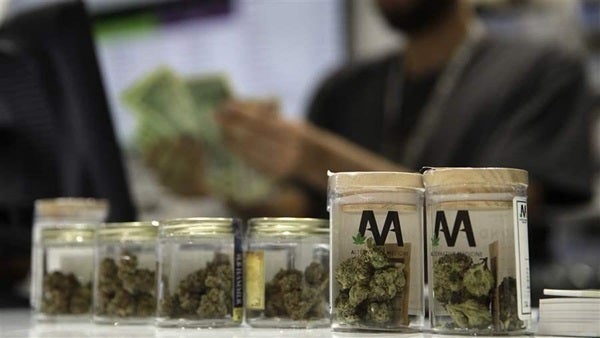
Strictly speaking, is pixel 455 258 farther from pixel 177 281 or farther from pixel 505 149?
pixel 505 149

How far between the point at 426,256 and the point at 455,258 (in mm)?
42

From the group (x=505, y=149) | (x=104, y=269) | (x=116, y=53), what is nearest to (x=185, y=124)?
(x=505, y=149)

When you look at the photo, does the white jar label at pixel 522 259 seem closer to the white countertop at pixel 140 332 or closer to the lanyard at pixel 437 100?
the white countertop at pixel 140 332

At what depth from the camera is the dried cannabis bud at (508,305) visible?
0.69 metres

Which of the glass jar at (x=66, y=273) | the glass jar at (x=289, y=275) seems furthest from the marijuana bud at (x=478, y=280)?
the glass jar at (x=66, y=273)

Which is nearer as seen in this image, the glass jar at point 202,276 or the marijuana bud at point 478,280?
the marijuana bud at point 478,280

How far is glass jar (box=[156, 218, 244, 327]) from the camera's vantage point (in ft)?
2.68

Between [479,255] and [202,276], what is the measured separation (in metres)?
0.29

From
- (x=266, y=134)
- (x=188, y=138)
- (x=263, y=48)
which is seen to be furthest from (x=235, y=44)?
(x=266, y=134)

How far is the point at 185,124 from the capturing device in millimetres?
2344

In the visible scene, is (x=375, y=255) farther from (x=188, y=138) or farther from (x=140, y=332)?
(x=188, y=138)

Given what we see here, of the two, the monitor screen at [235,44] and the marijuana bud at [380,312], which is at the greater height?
the monitor screen at [235,44]

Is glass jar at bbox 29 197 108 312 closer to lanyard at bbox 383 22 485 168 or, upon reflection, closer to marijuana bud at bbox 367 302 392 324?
marijuana bud at bbox 367 302 392 324

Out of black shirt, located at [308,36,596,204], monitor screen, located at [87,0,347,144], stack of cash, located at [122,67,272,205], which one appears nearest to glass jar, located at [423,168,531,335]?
black shirt, located at [308,36,596,204]
